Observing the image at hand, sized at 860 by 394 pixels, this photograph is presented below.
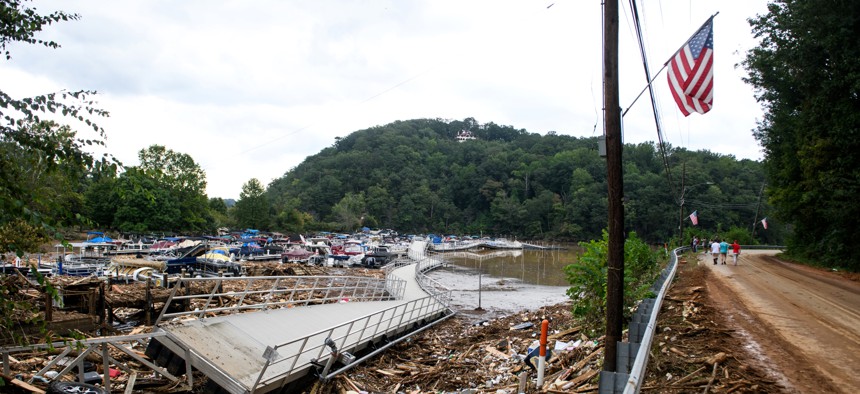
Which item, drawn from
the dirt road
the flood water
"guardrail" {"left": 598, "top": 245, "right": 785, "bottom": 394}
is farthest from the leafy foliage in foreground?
the flood water

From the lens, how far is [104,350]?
9000 mm

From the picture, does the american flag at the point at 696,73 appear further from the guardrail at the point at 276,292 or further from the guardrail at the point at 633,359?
the guardrail at the point at 276,292

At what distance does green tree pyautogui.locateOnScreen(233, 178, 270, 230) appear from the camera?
99812 mm

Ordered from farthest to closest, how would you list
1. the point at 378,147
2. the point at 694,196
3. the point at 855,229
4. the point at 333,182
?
the point at 378,147 < the point at 333,182 < the point at 694,196 < the point at 855,229

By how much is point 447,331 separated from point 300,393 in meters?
9.93

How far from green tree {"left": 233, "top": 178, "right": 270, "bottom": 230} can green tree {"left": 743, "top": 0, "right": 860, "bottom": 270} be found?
8708 cm

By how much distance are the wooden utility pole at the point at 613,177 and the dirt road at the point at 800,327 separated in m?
2.30

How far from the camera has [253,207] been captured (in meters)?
99.9

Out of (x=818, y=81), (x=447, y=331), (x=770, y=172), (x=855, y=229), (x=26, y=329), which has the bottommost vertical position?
(x=447, y=331)

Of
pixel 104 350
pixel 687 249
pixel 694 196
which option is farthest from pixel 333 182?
pixel 104 350

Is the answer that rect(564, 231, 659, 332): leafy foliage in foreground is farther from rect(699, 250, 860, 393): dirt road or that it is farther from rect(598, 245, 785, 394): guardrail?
rect(598, 245, 785, 394): guardrail

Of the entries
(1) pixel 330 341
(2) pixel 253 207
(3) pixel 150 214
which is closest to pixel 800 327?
(1) pixel 330 341

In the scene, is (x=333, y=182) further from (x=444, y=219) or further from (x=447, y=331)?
(x=447, y=331)

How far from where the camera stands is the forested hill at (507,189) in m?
110
